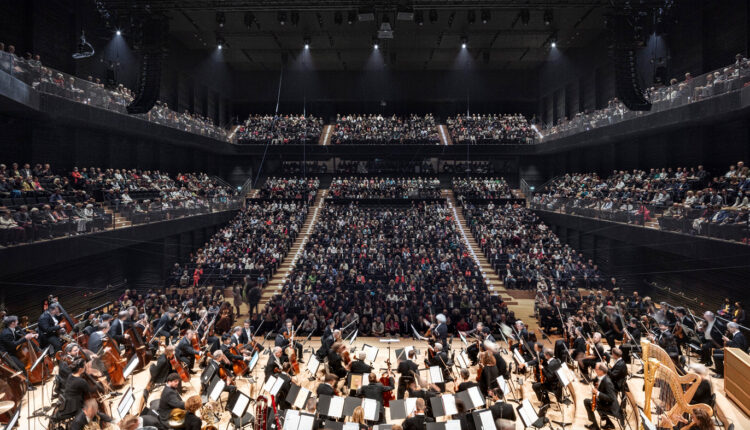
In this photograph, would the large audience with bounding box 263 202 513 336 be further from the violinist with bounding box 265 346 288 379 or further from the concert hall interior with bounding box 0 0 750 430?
the violinist with bounding box 265 346 288 379

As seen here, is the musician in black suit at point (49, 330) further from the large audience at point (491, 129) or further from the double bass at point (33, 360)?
the large audience at point (491, 129)

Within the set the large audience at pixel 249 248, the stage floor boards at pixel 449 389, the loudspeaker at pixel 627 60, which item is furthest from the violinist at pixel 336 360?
the loudspeaker at pixel 627 60

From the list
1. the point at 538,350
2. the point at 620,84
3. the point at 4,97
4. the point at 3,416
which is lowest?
the point at 3,416

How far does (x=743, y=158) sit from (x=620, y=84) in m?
5.52

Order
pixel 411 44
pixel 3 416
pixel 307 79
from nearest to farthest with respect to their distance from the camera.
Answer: pixel 3 416
pixel 411 44
pixel 307 79

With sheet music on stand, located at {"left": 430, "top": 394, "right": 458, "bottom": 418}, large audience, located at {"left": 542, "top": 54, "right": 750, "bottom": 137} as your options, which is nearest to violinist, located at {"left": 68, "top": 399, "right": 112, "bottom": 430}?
sheet music on stand, located at {"left": 430, "top": 394, "right": 458, "bottom": 418}

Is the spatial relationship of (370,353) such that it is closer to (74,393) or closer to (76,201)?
(74,393)

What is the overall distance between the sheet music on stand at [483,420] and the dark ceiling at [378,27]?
54.1 feet

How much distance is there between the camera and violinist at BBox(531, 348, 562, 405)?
8.25m

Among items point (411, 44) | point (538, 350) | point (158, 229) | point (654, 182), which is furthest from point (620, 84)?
point (158, 229)

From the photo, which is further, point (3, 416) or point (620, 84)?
point (620, 84)

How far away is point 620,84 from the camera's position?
56.0 ft

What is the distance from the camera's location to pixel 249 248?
2022cm

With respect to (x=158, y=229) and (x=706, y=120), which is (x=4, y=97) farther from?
(x=706, y=120)
